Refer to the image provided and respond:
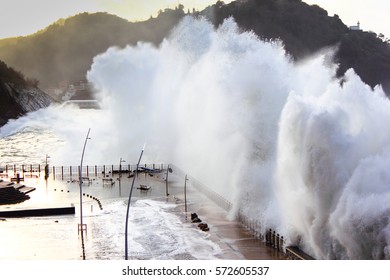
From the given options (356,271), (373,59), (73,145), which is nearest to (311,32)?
(373,59)

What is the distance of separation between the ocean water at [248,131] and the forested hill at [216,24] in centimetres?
99

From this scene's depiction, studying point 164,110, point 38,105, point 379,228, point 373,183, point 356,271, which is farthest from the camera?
point 38,105

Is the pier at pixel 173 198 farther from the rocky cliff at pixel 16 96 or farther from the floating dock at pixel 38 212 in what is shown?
the rocky cliff at pixel 16 96

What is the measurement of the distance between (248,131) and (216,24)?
60.0 feet

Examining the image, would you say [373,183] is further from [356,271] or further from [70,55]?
[70,55]

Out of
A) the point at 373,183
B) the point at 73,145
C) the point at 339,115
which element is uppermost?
the point at 339,115

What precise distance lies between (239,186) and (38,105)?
16.8m

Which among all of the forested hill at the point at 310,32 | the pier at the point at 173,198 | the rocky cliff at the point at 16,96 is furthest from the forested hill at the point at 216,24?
the pier at the point at 173,198

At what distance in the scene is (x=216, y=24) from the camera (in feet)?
113

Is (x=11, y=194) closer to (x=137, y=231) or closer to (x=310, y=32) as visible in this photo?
(x=137, y=231)

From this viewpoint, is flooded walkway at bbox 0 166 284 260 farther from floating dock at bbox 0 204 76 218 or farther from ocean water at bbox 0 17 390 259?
ocean water at bbox 0 17 390 259

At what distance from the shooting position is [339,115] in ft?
36.2

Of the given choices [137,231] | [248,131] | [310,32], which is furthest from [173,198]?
[310,32]

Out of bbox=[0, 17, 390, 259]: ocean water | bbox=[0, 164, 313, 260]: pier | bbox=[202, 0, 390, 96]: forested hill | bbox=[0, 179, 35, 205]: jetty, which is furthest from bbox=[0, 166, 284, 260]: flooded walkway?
bbox=[202, 0, 390, 96]: forested hill
